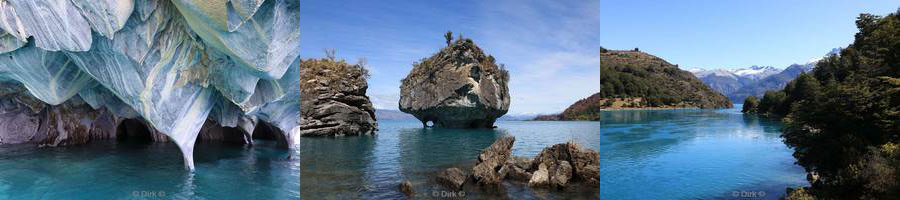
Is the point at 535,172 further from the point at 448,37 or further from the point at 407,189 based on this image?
the point at 448,37

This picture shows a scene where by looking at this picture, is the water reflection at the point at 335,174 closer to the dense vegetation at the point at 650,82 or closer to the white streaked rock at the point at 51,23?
the white streaked rock at the point at 51,23

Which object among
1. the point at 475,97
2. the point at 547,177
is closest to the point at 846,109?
the point at 547,177

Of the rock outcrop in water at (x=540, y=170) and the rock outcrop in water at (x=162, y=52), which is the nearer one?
the rock outcrop in water at (x=162, y=52)

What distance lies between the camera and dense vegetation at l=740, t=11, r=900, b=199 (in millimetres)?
9055

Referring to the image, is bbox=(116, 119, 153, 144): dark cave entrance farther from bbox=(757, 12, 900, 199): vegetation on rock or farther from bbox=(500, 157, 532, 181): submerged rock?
bbox=(757, 12, 900, 199): vegetation on rock

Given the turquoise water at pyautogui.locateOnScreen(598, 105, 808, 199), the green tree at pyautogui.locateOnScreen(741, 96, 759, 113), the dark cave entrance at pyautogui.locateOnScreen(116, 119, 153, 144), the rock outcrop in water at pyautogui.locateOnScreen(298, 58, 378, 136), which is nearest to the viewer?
the turquoise water at pyautogui.locateOnScreen(598, 105, 808, 199)

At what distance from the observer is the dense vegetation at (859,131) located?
905 cm

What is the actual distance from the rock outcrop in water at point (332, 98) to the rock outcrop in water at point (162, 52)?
52.4 feet

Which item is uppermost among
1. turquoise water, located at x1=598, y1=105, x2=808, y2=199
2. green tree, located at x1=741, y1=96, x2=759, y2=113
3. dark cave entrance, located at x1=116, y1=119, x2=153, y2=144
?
green tree, located at x1=741, y1=96, x2=759, y2=113

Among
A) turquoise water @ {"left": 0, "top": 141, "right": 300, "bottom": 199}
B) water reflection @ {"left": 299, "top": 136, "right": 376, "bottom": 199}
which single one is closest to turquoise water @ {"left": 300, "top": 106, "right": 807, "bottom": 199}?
water reflection @ {"left": 299, "top": 136, "right": 376, "bottom": 199}

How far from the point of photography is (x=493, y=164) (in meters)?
14.1

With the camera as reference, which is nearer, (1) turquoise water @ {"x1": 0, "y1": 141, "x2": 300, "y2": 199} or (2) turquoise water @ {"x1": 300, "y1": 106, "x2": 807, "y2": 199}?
(1) turquoise water @ {"x1": 0, "y1": 141, "x2": 300, "y2": 199}

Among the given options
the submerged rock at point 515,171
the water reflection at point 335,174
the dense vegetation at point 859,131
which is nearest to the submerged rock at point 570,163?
the submerged rock at point 515,171

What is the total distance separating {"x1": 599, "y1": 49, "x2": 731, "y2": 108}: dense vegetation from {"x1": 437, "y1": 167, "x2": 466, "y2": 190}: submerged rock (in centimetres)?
5872
